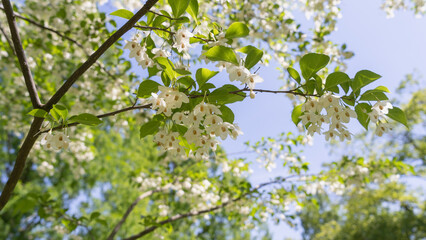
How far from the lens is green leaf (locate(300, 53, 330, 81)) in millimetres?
911

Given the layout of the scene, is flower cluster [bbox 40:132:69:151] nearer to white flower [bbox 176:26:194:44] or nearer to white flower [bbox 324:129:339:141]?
white flower [bbox 176:26:194:44]

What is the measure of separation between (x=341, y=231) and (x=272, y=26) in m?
14.8

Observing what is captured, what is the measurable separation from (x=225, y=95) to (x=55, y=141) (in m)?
0.64

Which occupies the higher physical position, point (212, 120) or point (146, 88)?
point (146, 88)

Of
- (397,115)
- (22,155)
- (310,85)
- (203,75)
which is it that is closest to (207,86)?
(203,75)

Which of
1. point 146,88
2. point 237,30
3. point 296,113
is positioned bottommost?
point 296,113

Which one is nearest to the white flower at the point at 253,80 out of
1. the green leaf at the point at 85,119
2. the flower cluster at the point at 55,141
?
the green leaf at the point at 85,119

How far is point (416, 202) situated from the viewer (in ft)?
39.8

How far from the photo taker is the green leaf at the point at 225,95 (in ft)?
3.12

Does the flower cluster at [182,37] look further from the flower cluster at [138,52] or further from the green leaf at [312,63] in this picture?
the green leaf at [312,63]

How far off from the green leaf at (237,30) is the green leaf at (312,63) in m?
0.22

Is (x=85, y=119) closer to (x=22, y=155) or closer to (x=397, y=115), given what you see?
(x=22, y=155)

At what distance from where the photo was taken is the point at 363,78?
0.95m

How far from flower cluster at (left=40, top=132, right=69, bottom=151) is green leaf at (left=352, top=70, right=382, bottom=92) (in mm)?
1035
